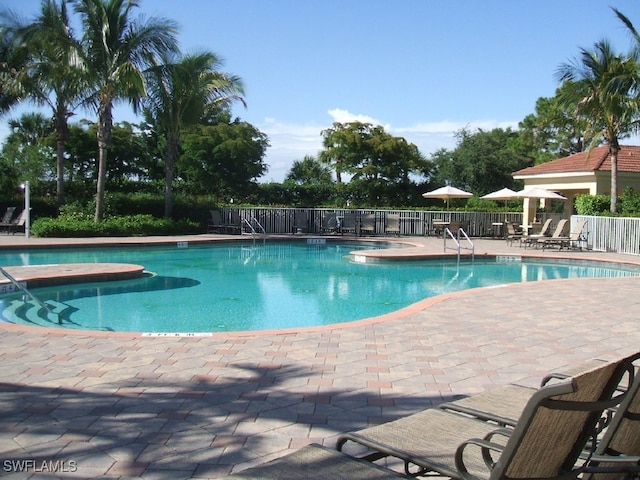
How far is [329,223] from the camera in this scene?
24.5m

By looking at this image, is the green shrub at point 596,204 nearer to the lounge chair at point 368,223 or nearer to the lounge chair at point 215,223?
the lounge chair at point 368,223

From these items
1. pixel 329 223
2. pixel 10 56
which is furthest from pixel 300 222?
pixel 10 56

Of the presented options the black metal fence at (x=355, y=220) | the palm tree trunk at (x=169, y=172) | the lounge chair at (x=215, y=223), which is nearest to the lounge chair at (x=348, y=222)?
the black metal fence at (x=355, y=220)

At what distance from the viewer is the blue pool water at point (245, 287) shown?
8555 millimetres

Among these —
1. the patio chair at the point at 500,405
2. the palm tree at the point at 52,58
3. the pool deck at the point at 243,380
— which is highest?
the palm tree at the point at 52,58

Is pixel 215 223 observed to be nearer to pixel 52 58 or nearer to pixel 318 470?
pixel 52 58

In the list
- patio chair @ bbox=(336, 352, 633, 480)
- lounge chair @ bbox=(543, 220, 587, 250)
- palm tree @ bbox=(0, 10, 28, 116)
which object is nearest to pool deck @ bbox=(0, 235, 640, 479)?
patio chair @ bbox=(336, 352, 633, 480)

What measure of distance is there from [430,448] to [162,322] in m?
6.61

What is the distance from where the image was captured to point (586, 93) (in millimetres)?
19531

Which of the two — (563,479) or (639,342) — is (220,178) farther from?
(563,479)

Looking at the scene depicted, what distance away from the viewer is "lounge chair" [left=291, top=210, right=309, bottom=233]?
24.2 metres

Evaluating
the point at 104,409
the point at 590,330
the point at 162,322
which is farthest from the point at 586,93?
the point at 104,409

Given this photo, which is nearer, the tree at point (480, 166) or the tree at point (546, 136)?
the tree at point (480, 166)

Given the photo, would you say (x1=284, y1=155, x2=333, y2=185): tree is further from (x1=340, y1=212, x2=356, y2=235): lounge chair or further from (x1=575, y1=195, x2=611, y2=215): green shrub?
(x1=575, y1=195, x2=611, y2=215): green shrub
